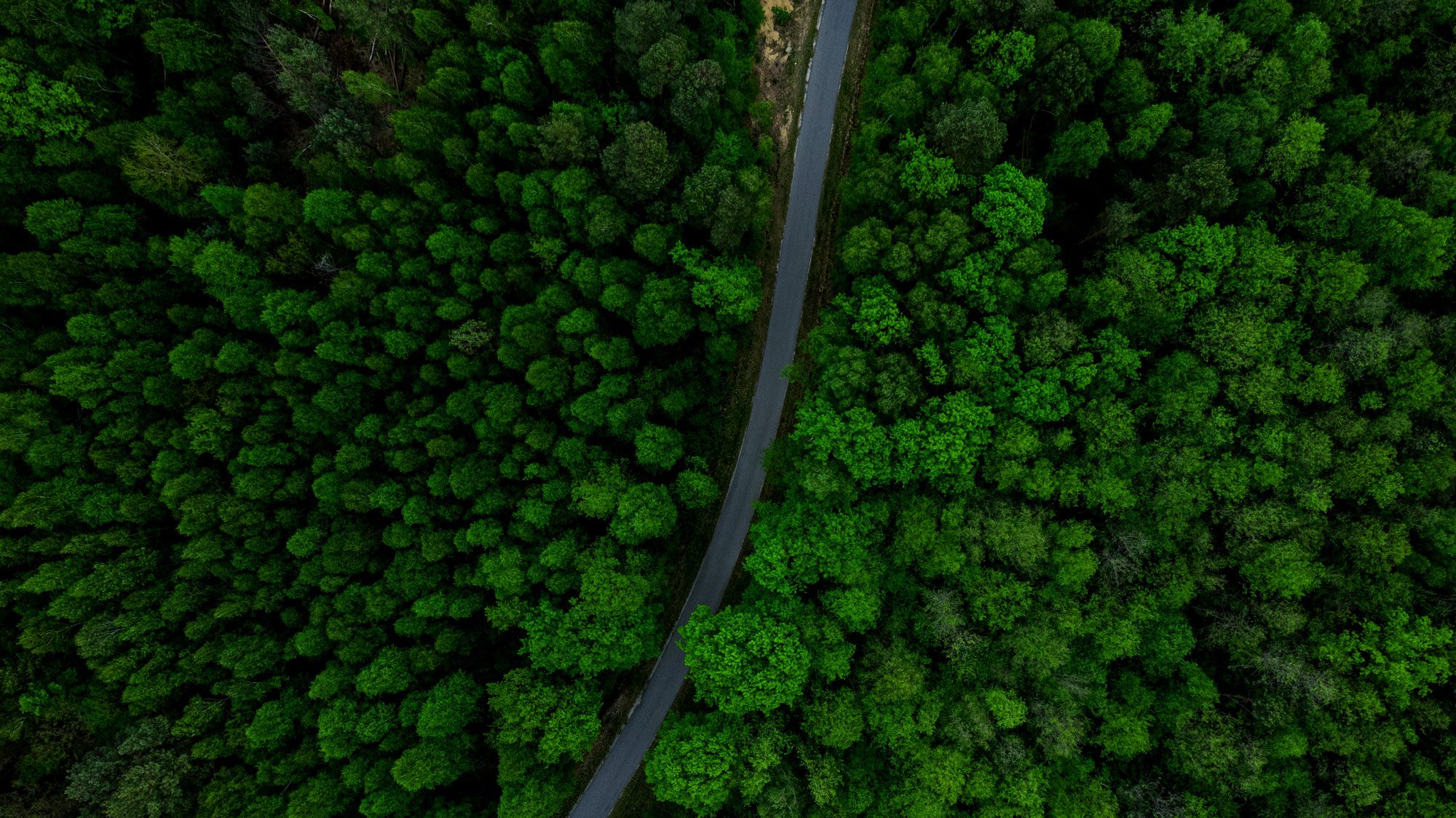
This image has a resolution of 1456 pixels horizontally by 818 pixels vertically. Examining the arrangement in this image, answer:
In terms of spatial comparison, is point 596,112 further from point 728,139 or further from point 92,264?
point 92,264

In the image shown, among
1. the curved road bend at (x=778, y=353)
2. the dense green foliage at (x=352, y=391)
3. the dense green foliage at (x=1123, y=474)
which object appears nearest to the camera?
the dense green foliage at (x=1123, y=474)

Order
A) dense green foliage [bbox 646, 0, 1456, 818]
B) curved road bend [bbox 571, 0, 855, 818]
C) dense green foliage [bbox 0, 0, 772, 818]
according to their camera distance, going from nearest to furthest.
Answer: dense green foliage [bbox 646, 0, 1456, 818] < dense green foliage [bbox 0, 0, 772, 818] < curved road bend [bbox 571, 0, 855, 818]

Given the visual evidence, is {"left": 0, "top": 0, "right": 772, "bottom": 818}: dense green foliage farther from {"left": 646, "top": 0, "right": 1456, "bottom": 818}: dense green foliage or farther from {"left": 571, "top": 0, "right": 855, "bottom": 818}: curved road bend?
{"left": 646, "top": 0, "right": 1456, "bottom": 818}: dense green foliage

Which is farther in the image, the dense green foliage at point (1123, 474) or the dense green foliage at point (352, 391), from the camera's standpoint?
the dense green foliage at point (352, 391)

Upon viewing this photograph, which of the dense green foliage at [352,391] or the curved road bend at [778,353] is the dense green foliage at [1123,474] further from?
the dense green foliage at [352,391]

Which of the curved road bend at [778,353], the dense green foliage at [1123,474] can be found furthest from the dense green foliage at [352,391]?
the dense green foliage at [1123,474]

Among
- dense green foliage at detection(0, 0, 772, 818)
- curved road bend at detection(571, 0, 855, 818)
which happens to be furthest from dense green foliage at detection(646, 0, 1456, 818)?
dense green foliage at detection(0, 0, 772, 818)

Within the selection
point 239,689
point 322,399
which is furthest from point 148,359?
point 239,689
